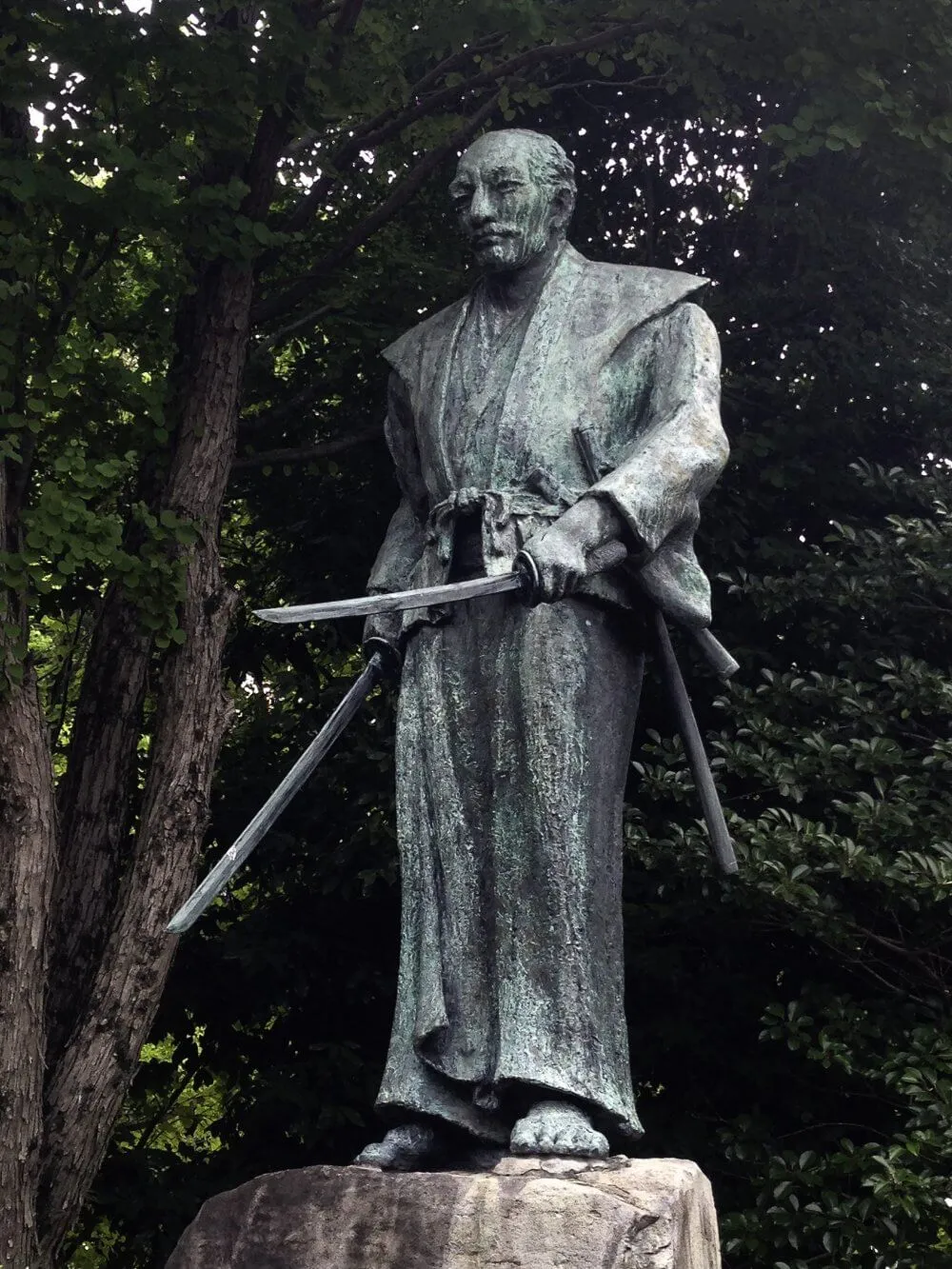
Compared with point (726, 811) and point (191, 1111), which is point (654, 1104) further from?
point (191, 1111)

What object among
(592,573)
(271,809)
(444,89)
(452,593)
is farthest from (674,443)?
(444,89)

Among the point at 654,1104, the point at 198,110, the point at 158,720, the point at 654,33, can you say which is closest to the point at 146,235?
the point at 198,110

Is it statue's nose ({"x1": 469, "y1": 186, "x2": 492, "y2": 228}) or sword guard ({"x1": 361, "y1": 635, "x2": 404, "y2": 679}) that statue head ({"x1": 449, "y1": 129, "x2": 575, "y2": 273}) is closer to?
statue's nose ({"x1": 469, "y1": 186, "x2": 492, "y2": 228})

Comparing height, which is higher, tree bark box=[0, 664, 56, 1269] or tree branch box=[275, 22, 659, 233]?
tree branch box=[275, 22, 659, 233]

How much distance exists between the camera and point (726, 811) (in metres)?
7.96

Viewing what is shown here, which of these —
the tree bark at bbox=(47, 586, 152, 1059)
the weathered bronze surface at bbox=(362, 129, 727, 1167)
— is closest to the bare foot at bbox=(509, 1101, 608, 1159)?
the weathered bronze surface at bbox=(362, 129, 727, 1167)

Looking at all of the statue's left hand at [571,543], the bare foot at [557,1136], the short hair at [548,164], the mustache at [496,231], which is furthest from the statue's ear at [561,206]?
the bare foot at [557,1136]

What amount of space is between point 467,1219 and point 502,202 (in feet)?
8.02

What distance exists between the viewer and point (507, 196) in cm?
490

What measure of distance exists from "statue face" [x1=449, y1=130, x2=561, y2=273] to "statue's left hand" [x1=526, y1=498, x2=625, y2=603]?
83cm

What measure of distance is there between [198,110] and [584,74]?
337cm

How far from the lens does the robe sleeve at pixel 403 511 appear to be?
5105 millimetres

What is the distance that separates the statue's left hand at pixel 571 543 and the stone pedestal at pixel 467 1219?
1.22 meters

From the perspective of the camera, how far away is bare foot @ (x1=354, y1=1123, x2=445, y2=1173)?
14.3 ft
